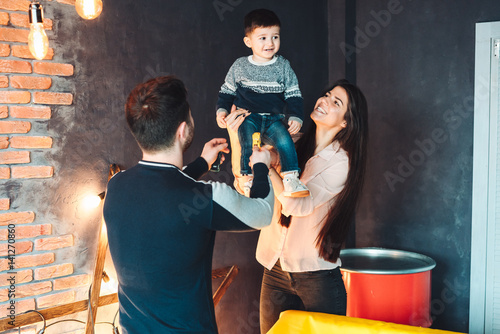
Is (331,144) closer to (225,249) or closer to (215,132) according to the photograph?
(215,132)

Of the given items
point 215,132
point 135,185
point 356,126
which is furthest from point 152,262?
point 215,132

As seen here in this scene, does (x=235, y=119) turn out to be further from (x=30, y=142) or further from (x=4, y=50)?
(x=4, y=50)

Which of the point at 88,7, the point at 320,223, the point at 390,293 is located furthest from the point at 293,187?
the point at 88,7

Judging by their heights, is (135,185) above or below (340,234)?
above

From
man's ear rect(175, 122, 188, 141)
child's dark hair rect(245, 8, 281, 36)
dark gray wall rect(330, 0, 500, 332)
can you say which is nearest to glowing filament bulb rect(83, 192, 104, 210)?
man's ear rect(175, 122, 188, 141)

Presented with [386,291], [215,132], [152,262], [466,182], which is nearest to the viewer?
[152,262]

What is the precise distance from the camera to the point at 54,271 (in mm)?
2117

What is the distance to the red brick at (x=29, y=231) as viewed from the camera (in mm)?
1983

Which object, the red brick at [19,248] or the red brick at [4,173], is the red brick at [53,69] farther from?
the red brick at [19,248]

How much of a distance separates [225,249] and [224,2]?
1458 mm

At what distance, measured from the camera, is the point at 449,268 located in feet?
10.9

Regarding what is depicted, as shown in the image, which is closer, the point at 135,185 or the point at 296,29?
the point at 135,185

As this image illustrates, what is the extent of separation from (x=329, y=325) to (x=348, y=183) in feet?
1.99

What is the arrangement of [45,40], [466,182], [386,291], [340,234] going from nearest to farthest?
[45,40], [340,234], [386,291], [466,182]
